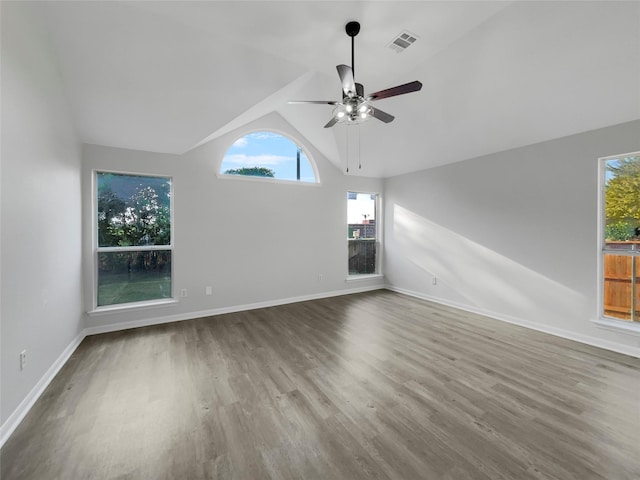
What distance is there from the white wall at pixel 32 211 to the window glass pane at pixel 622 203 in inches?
227

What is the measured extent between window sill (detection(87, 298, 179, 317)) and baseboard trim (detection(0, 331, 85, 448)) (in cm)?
52

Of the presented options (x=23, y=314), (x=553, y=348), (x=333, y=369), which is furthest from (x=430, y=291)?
(x=23, y=314)

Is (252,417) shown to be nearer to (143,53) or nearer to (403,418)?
(403,418)

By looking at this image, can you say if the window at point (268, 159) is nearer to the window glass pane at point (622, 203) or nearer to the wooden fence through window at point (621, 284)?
the window glass pane at point (622, 203)

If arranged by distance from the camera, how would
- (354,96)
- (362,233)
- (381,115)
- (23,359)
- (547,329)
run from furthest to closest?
(362,233)
(547,329)
(381,115)
(354,96)
(23,359)

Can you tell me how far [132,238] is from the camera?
381 centimetres

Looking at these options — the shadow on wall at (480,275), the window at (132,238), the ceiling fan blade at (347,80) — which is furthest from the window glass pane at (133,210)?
the shadow on wall at (480,275)

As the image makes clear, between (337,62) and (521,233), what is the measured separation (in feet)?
11.4

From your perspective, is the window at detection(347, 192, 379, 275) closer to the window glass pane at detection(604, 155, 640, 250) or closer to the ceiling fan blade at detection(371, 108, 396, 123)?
the ceiling fan blade at detection(371, 108, 396, 123)

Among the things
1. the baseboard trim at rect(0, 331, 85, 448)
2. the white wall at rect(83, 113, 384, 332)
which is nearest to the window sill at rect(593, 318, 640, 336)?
the white wall at rect(83, 113, 384, 332)

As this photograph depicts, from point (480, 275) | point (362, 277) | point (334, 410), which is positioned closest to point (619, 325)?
point (480, 275)

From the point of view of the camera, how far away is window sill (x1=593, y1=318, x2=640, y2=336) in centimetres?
288

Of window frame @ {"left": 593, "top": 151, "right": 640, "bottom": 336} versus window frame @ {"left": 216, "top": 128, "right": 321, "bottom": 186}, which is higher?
window frame @ {"left": 216, "top": 128, "right": 321, "bottom": 186}

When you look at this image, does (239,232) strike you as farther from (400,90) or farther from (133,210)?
(400,90)
